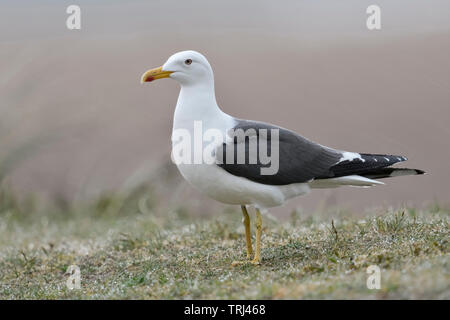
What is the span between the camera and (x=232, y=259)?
5938 mm

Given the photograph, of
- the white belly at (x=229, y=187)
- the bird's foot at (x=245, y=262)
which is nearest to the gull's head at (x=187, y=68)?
the white belly at (x=229, y=187)

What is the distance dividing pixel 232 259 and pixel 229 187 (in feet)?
2.74

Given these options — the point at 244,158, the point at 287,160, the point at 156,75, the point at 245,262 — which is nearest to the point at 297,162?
the point at 287,160

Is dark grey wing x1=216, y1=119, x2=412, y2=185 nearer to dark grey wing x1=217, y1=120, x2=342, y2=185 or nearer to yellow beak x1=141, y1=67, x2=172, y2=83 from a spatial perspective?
dark grey wing x1=217, y1=120, x2=342, y2=185

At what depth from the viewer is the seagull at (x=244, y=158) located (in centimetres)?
539

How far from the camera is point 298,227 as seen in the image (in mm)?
7293

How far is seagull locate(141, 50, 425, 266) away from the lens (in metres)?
5.39

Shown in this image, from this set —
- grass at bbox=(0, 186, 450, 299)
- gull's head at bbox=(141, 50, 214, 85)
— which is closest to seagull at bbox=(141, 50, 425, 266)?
gull's head at bbox=(141, 50, 214, 85)

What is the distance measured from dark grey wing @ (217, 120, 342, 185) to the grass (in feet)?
1.60

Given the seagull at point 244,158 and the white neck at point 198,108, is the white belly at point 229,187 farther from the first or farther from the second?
the white neck at point 198,108

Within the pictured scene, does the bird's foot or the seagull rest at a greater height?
the seagull

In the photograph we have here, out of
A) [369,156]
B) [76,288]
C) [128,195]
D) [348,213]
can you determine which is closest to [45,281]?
[76,288]

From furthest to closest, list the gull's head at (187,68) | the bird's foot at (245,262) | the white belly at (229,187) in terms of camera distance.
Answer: the gull's head at (187,68) → the bird's foot at (245,262) → the white belly at (229,187)
